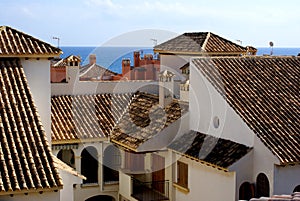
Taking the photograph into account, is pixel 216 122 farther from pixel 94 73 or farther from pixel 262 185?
pixel 94 73

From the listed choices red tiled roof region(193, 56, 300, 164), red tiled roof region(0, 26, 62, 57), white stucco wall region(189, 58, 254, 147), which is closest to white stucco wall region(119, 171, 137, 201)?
white stucco wall region(189, 58, 254, 147)

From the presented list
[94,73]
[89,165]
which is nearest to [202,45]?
[89,165]

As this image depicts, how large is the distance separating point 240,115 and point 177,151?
3.02m

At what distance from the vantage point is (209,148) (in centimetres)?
1798

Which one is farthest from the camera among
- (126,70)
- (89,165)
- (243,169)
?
(126,70)

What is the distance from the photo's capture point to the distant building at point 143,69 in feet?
98.6

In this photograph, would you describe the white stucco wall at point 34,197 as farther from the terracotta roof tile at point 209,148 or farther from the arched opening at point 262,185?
the arched opening at point 262,185

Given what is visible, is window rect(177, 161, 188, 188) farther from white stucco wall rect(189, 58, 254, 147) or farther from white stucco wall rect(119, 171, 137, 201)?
white stucco wall rect(119, 171, 137, 201)

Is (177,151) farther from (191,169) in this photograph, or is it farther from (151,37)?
(151,37)

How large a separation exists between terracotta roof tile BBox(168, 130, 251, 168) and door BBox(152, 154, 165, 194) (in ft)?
4.57

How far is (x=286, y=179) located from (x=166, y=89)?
294 inches

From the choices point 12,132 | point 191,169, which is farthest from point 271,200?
point 191,169

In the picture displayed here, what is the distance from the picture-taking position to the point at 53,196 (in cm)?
1244

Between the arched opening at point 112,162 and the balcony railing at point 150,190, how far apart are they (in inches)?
55.0
